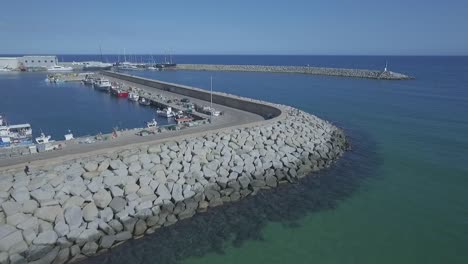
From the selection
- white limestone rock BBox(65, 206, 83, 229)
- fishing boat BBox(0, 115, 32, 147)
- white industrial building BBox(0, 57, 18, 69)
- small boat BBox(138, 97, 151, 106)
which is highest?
white industrial building BBox(0, 57, 18, 69)

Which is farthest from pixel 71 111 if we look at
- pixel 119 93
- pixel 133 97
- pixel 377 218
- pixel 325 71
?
pixel 325 71

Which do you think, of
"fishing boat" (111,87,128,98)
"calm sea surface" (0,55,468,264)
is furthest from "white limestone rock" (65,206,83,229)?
"fishing boat" (111,87,128,98)

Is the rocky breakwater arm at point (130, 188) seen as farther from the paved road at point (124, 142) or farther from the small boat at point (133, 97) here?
the small boat at point (133, 97)

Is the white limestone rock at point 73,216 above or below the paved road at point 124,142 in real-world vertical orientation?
below

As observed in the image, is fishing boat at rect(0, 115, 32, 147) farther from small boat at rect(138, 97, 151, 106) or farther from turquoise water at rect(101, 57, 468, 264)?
turquoise water at rect(101, 57, 468, 264)

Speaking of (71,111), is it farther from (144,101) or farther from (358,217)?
(358,217)

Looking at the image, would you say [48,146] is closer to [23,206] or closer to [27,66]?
[23,206]

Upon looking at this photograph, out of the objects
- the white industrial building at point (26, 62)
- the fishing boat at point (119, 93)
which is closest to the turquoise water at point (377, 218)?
the fishing boat at point (119, 93)
